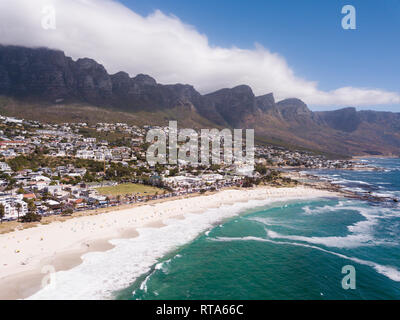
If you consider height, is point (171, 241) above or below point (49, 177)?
below

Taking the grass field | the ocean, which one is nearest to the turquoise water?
the ocean

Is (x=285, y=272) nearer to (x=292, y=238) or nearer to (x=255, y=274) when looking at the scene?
(x=255, y=274)

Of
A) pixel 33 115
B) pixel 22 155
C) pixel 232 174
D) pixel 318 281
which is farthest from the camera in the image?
pixel 33 115

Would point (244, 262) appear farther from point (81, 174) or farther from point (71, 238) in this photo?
point (81, 174)

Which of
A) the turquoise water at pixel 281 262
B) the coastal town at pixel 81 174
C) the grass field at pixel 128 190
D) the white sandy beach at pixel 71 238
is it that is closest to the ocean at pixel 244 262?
the turquoise water at pixel 281 262

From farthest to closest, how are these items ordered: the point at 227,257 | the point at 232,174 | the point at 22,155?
the point at 232,174
the point at 22,155
the point at 227,257

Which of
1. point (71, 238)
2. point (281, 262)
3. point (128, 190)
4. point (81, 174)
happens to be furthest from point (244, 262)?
point (81, 174)
